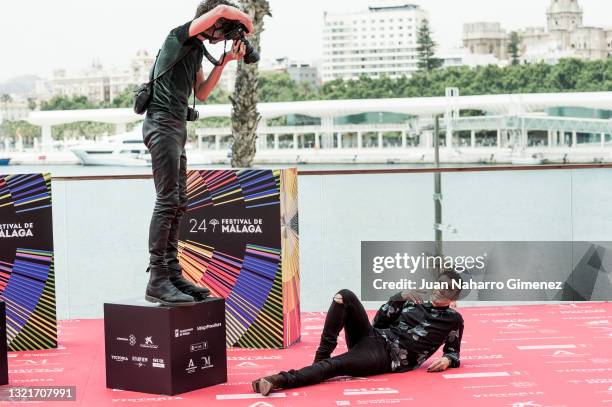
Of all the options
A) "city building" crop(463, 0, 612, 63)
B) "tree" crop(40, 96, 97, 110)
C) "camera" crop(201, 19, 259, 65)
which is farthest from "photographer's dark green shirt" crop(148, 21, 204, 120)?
"city building" crop(463, 0, 612, 63)

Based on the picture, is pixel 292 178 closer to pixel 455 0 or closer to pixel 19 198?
pixel 19 198

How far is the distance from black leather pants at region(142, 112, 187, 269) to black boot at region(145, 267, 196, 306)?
0.14 ft

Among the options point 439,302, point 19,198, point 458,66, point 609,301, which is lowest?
point 609,301

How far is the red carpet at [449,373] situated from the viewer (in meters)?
3.70

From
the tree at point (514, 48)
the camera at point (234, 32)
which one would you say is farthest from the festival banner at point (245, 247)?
the tree at point (514, 48)

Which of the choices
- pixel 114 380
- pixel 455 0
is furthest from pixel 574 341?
pixel 455 0

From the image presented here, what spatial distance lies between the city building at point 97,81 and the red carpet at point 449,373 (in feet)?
211

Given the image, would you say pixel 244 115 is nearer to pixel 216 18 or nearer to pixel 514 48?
pixel 216 18

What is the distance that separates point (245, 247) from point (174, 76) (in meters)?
1.30

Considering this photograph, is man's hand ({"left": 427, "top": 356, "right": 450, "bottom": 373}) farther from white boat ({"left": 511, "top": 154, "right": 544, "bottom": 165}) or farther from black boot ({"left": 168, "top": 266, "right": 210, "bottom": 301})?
white boat ({"left": 511, "top": 154, "right": 544, "bottom": 165})

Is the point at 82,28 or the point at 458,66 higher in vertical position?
the point at 82,28

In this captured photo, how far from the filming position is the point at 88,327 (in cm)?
571

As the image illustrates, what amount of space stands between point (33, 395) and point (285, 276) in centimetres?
154

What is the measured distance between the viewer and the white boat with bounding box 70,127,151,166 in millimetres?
47062
